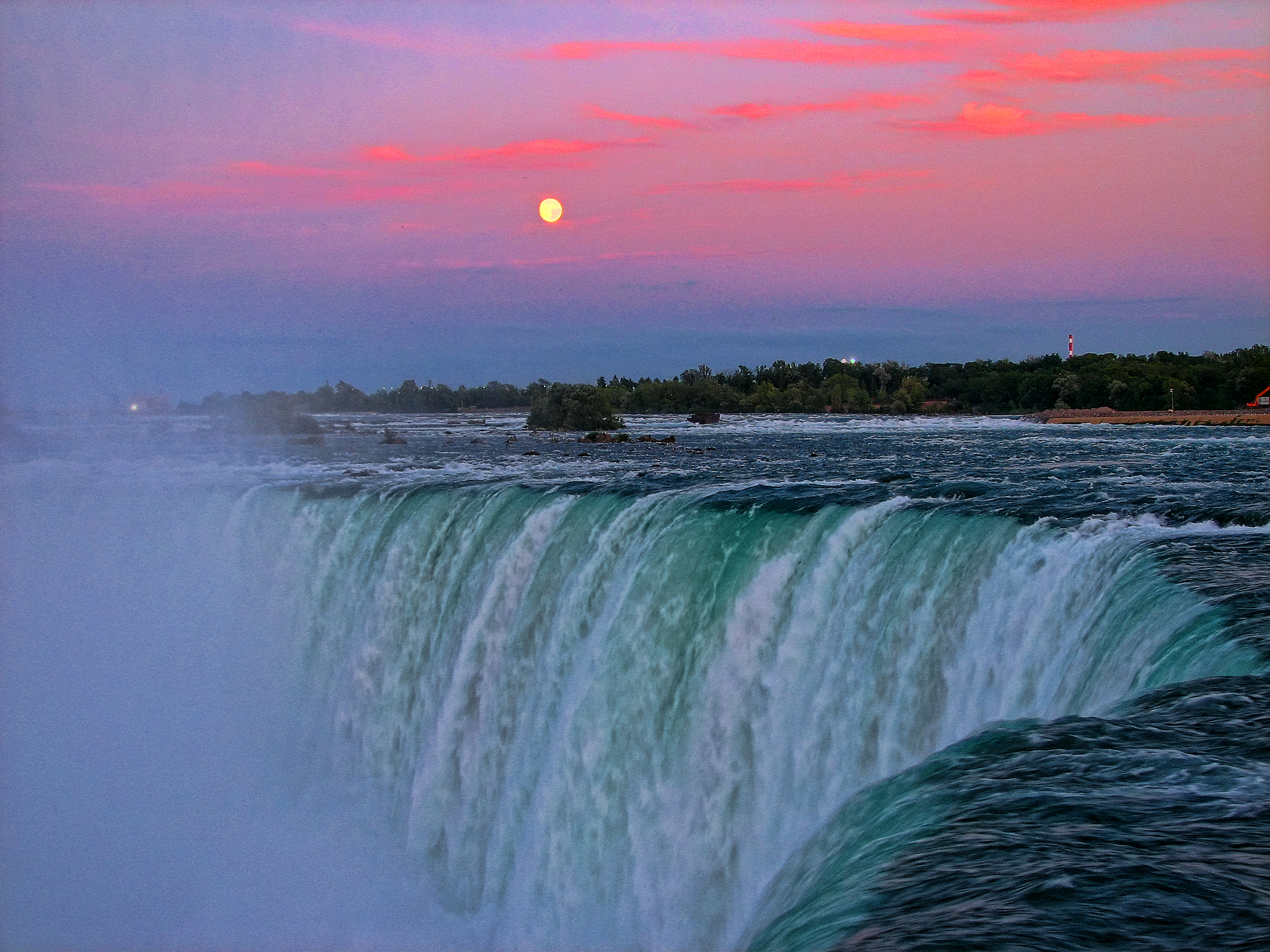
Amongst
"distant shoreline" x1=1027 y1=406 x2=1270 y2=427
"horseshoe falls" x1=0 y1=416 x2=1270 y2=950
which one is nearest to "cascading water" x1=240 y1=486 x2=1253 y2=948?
"horseshoe falls" x1=0 y1=416 x2=1270 y2=950

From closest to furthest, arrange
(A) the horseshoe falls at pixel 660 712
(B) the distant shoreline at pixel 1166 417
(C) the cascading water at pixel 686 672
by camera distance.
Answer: (A) the horseshoe falls at pixel 660 712
(C) the cascading water at pixel 686 672
(B) the distant shoreline at pixel 1166 417

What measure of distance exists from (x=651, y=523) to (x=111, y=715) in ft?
45.9

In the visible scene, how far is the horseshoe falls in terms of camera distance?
15.9ft

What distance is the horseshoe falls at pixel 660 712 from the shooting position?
191 inches

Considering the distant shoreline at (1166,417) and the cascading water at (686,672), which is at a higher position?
the distant shoreline at (1166,417)

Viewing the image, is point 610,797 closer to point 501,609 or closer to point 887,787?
point 501,609

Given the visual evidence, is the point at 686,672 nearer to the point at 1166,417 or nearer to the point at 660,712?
the point at 660,712

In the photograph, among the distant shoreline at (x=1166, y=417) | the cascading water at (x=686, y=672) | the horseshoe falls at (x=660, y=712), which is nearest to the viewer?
the horseshoe falls at (x=660, y=712)

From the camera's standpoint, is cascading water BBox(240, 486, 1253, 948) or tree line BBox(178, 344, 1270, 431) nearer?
cascading water BBox(240, 486, 1253, 948)

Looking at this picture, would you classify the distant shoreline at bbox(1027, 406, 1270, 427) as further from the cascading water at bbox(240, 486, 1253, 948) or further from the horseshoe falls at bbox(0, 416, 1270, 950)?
the cascading water at bbox(240, 486, 1253, 948)

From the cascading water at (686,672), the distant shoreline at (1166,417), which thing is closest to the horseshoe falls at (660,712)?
the cascading water at (686,672)

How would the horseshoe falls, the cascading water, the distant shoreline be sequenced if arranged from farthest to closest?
the distant shoreline, the cascading water, the horseshoe falls

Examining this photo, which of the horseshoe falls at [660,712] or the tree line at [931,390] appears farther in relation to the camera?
the tree line at [931,390]

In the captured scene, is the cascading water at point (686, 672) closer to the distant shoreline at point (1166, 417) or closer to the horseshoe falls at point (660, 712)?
the horseshoe falls at point (660, 712)
